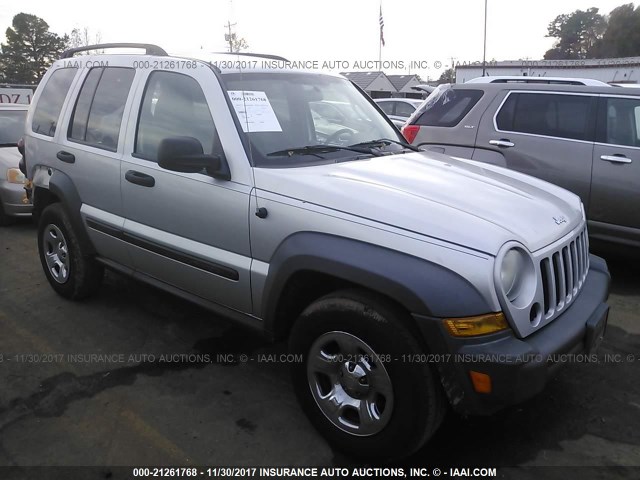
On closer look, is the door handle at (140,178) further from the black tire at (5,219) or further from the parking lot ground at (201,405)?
the black tire at (5,219)

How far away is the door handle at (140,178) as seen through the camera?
3.34 m

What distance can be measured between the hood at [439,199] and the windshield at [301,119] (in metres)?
0.18

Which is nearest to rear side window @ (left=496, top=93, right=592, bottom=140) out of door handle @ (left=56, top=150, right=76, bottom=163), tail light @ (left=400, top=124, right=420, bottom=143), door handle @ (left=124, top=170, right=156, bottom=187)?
tail light @ (left=400, top=124, right=420, bottom=143)

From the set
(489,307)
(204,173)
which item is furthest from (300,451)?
(204,173)

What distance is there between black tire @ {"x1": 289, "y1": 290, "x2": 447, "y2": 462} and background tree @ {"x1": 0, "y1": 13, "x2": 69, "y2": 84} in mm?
55742

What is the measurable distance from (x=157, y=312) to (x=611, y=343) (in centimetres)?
346

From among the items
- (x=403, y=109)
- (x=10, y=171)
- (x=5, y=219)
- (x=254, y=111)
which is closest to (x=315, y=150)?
(x=254, y=111)

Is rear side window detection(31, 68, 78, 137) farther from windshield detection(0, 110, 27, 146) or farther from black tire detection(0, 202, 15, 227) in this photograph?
windshield detection(0, 110, 27, 146)

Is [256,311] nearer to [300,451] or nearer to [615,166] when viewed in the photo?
[300,451]

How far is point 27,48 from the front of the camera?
50500 millimetres

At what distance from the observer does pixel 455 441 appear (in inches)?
109

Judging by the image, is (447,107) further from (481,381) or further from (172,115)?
(481,381)

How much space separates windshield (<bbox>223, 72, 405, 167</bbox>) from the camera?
2.98m

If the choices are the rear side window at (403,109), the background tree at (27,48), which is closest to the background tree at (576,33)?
the background tree at (27,48)
